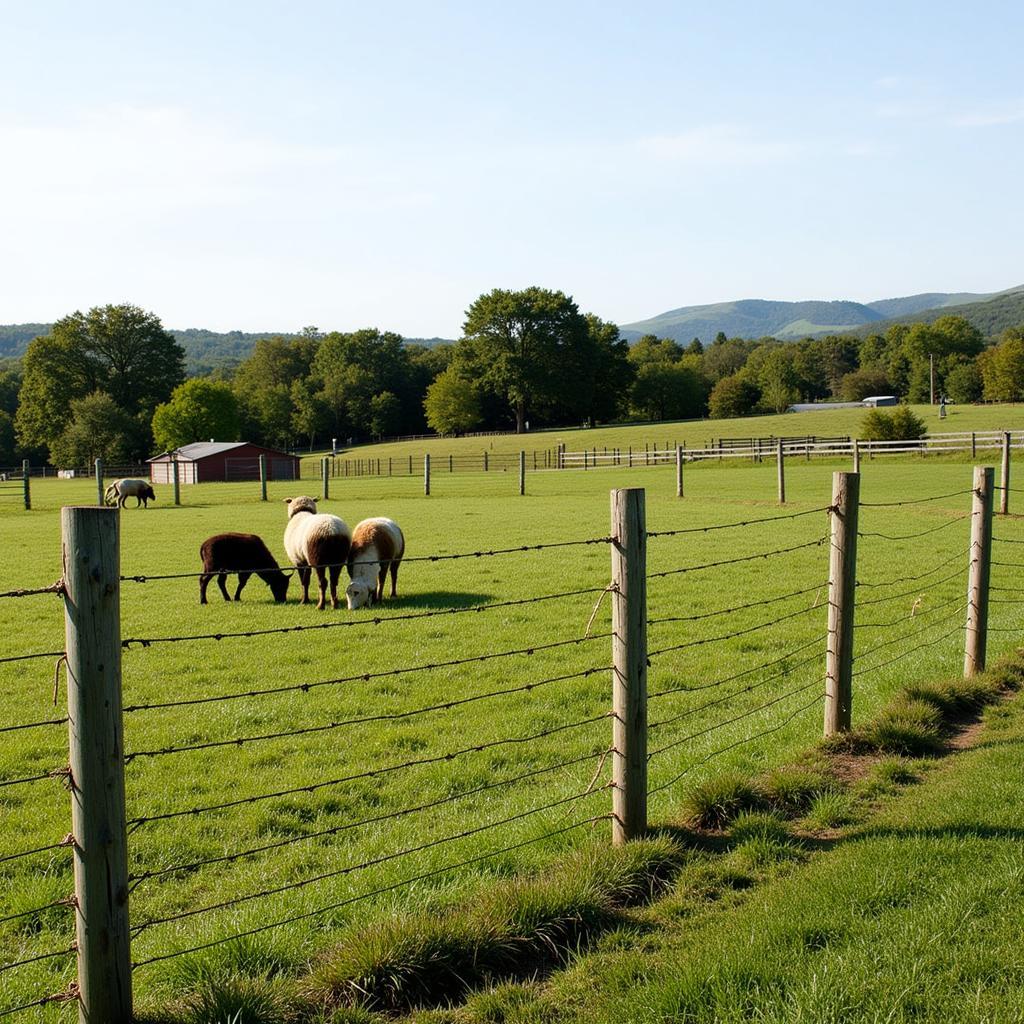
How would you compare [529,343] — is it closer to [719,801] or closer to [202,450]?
[202,450]

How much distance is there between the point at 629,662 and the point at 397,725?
3.08m

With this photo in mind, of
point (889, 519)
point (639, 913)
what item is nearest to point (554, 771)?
point (639, 913)

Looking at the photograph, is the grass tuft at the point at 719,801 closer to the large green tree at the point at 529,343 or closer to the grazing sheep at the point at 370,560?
the grazing sheep at the point at 370,560

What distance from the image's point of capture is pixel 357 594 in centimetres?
1278

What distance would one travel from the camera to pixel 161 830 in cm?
561

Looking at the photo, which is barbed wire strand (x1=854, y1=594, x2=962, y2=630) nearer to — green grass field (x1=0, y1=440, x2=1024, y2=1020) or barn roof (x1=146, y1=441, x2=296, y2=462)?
green grass field (x1=0, y1=440, x2=1024, y2=1020)

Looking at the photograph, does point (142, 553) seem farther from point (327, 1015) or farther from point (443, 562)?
point (327, 1015)

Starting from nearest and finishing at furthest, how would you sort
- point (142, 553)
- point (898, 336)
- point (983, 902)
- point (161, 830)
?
point (983, 902)
point (161, 830)
point (142, 553)
point (898, 336)

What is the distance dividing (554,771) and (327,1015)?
313 cm

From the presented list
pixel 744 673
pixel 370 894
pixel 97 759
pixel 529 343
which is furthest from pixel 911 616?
pixel 529 343

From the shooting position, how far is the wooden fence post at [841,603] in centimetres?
678

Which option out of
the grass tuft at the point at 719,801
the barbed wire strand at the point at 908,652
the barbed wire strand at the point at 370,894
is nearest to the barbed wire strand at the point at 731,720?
the barbed wire strand at the point at 908,652

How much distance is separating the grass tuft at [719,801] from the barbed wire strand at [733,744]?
35 cm

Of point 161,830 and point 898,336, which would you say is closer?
point 161,830
